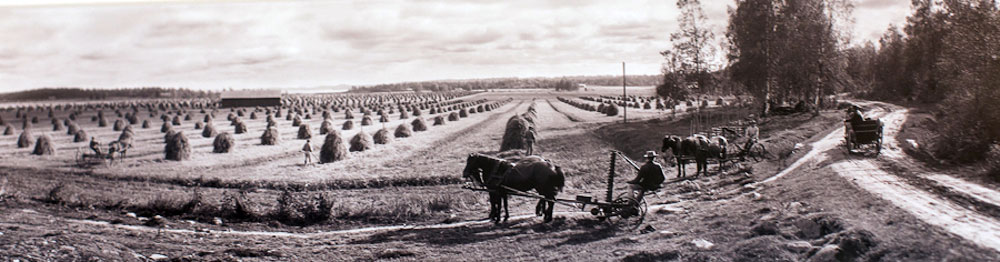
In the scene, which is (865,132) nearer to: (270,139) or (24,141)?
(270,139)

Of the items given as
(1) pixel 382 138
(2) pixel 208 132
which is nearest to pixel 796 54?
(1) pixel 382 138

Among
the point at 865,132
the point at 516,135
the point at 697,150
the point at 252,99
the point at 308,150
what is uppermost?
the point at 865,132

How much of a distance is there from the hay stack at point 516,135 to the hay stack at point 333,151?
30.9 feet

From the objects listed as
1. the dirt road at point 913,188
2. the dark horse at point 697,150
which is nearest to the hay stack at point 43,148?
the dark horse at point 697,150

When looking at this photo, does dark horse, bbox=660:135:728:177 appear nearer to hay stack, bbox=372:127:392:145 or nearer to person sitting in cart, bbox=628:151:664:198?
person sitting in cart, bbox=628:151:664:198

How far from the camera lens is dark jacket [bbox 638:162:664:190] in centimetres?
1257

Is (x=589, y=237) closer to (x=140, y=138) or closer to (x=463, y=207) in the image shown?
(x=463, y=207)

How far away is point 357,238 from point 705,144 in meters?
13.6

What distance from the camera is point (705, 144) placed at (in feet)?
68.3

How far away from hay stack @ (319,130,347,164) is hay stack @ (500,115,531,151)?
943 centimetres

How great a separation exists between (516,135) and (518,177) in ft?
61.0

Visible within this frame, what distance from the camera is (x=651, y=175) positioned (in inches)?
496

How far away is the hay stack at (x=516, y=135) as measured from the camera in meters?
32.5

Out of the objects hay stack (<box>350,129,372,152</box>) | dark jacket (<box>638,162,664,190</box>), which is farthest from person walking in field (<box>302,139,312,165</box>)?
dark jacket (<box>638,162,664,190</box>)
